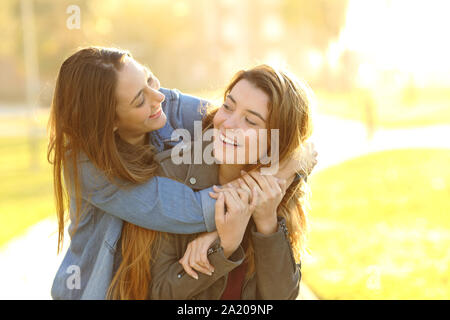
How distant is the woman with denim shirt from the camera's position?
6.56 ft

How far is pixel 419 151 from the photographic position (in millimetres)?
8953

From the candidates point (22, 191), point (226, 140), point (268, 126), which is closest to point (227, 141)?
point (226, 140)

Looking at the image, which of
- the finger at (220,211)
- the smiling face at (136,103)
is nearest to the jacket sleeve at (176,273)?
the finger at (220,211)

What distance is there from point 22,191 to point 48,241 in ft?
10.9

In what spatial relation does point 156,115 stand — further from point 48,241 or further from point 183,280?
point 48,241

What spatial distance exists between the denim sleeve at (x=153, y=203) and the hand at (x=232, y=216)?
5 cm

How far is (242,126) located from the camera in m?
2.06

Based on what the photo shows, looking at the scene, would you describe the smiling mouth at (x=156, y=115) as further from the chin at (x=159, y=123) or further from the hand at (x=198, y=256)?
the hand at (x=198, y=256)

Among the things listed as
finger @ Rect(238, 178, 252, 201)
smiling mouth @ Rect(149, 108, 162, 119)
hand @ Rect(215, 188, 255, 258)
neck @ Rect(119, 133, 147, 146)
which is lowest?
hand @ Rect(215, 188, 255, 258)

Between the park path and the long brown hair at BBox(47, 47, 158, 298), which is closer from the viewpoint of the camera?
the long brown hair at BBox(47, 47, 158, 298)

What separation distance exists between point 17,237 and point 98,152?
4252 millimetres

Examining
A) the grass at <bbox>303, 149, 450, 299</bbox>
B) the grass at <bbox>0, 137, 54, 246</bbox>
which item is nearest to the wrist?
the grass at <bbox>303, 149, 450, 299</bbox>

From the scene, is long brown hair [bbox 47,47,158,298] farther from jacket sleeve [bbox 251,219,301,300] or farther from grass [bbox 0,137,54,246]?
grass [bbox 0,137,54,246]

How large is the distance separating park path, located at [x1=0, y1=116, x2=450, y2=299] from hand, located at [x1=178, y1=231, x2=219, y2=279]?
0.64 m
